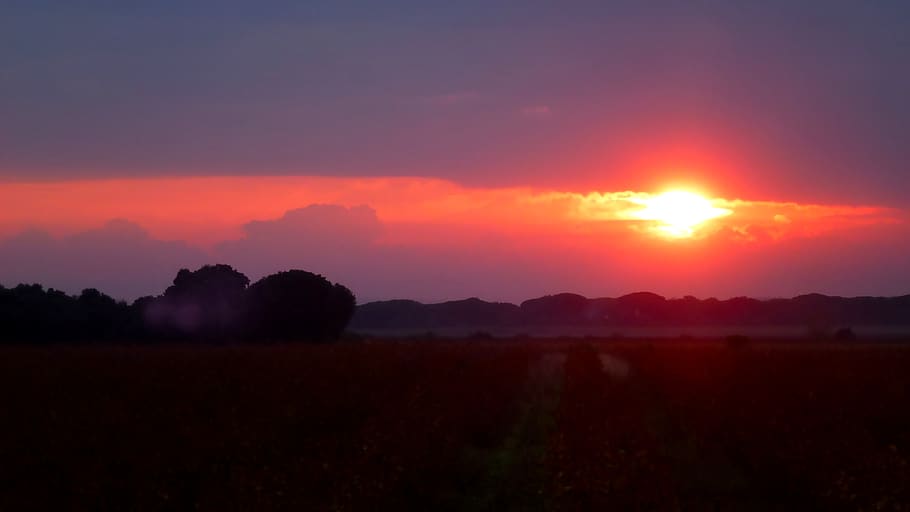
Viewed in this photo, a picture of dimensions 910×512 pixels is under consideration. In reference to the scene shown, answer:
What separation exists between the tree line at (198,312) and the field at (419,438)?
26419mm

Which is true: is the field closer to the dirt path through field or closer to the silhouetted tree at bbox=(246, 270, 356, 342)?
the dirt path through field

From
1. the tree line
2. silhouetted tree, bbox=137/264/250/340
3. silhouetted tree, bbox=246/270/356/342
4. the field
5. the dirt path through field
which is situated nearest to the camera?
the field

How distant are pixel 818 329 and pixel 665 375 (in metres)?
65.6

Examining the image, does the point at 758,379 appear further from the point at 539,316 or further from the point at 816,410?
the point at 539,316

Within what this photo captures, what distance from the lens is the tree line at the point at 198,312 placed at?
54.6 metres

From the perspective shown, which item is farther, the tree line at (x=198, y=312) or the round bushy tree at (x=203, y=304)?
the round bushy tree at (x=203, y=304)

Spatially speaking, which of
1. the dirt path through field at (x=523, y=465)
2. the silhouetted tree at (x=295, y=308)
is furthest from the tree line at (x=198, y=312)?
the dirt path through field at (x=523, y=465)

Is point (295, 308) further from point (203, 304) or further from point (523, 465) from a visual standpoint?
point (523, 465)

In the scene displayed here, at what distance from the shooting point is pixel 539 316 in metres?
146

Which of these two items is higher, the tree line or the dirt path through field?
the tree line

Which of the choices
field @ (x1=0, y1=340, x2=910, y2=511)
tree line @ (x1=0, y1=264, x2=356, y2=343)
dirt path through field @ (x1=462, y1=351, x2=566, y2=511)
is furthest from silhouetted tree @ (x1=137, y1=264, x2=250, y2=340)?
dirt path through field @ (x1=462, y1=351, x2=566, y2=511)

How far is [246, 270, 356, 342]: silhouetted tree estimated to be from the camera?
63.7 metres

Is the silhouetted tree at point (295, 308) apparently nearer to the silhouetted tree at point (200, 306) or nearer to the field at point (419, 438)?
the silhouetted tree at point (200, 306)

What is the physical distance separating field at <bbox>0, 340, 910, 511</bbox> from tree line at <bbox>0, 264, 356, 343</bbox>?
86.7ft
